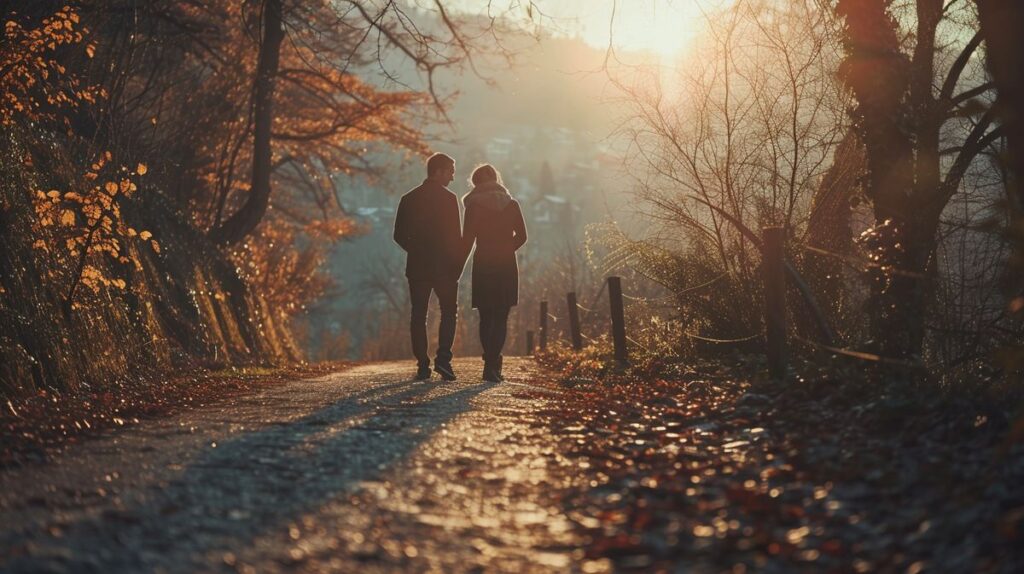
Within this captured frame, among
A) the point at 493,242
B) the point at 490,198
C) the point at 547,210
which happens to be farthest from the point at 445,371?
the point at 547,210

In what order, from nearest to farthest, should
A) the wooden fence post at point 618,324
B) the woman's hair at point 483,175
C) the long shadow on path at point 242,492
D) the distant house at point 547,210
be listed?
the long shadow on path at point 242,492, the woman's hair at point 483,175, the wooden fence post at point 618,324, the distant house at point 547,210

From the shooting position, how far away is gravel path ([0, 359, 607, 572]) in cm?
336

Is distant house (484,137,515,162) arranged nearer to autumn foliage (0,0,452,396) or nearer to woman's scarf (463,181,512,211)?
autumn foliage (0,0,452,396)

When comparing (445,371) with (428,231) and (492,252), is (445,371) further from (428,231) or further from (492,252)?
(428,231)

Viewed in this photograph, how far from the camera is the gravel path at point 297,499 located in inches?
132

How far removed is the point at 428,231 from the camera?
10375 mm

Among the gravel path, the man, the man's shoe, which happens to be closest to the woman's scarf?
the man

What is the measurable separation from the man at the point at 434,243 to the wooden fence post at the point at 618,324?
2.69m

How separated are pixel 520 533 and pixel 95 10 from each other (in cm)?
958

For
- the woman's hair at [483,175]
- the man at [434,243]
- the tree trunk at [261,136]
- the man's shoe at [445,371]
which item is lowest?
the man's shoe at [445,371]

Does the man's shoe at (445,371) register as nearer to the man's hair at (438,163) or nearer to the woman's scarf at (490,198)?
the woman's scarf at (490,198)

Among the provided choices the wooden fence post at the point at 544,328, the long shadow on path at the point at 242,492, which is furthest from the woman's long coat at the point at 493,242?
the wooden fence post at the point at 544,328

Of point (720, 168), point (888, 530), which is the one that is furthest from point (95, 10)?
point (888, 530)

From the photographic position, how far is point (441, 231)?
10.4 m
